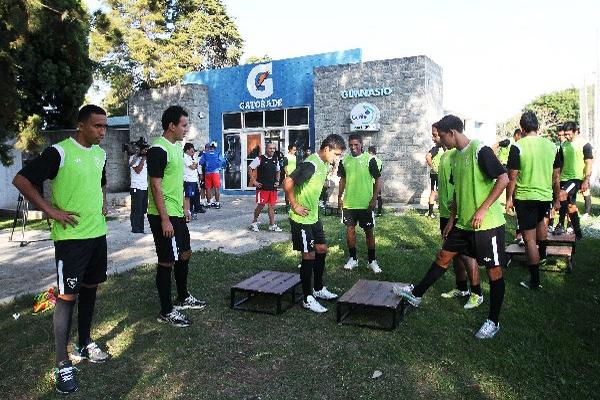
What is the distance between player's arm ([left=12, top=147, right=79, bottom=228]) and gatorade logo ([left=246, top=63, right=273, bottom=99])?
623 inches

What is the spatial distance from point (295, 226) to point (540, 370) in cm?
258

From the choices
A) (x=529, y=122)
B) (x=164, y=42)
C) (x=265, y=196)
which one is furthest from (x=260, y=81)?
(x=164, y=42)

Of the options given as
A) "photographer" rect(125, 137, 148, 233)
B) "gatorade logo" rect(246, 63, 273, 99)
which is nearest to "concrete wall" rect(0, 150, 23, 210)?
"gatorade logo" rect(246, 63, 273, 99)

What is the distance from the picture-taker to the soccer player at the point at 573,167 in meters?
8.21

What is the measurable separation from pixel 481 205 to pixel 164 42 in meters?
33.4

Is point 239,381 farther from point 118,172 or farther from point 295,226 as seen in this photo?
point 118,172

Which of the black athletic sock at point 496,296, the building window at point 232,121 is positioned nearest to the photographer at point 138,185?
the black athletic sock at point 496,296

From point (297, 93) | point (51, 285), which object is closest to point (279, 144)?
point (297, 93)

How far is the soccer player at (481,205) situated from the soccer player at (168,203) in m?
2.47

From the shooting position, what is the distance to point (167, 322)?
190 inches

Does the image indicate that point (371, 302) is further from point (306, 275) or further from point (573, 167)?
point (573, 167)

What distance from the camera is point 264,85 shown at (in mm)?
19062

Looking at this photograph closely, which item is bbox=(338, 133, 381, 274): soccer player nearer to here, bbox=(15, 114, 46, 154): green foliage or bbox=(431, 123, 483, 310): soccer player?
bbox=(431, 123, 483, 310): soccer player

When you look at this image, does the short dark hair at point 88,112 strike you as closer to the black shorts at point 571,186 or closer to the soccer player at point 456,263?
the soccer player at point 456,263
